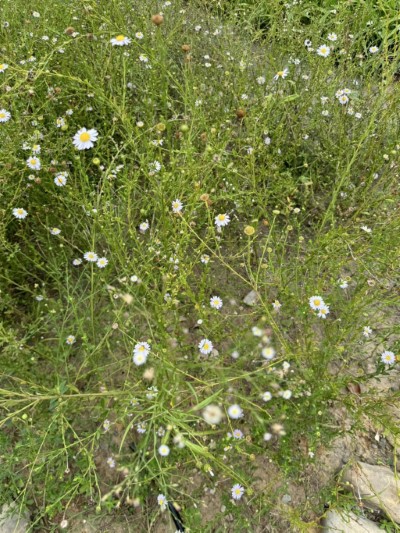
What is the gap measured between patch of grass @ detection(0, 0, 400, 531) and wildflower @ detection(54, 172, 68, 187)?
2.2 inches

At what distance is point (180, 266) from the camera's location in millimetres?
1752

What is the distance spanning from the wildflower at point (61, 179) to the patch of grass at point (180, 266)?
6 cm

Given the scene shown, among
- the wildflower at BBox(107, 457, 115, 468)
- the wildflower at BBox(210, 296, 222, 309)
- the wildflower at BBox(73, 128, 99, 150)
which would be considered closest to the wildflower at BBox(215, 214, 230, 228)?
the wildflower at BBox(210, 296, 222, 309)

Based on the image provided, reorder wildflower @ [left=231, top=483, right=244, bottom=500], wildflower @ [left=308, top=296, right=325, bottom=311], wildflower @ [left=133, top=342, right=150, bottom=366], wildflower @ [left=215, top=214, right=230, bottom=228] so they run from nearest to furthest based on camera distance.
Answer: wildflower @ [left=133, top=342, right=150, bottom=366] → wildflower @ [left=231, top=483, right=244, bottom=500] → wildflower @ [left=308, top=296, right=325, bottom=311] → wildflower @ [left=215, top=214, right=230, bottom=228]

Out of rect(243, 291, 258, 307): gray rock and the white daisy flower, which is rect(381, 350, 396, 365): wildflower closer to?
rect(243, 291, 258, 307): gray rock

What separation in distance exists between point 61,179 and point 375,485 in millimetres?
1897

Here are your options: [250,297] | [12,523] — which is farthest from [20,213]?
[12,523]

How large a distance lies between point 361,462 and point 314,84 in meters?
2.04

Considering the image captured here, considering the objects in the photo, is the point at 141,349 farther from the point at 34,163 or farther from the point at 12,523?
the point at 34,163

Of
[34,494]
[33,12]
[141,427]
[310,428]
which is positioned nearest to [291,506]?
[310,428]

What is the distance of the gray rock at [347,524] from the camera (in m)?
1.75

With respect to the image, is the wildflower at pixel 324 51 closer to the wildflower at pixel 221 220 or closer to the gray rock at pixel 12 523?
the wildflower at pixel 221 220

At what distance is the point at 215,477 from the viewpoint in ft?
6.08

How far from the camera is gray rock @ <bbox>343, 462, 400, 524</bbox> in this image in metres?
1.80
